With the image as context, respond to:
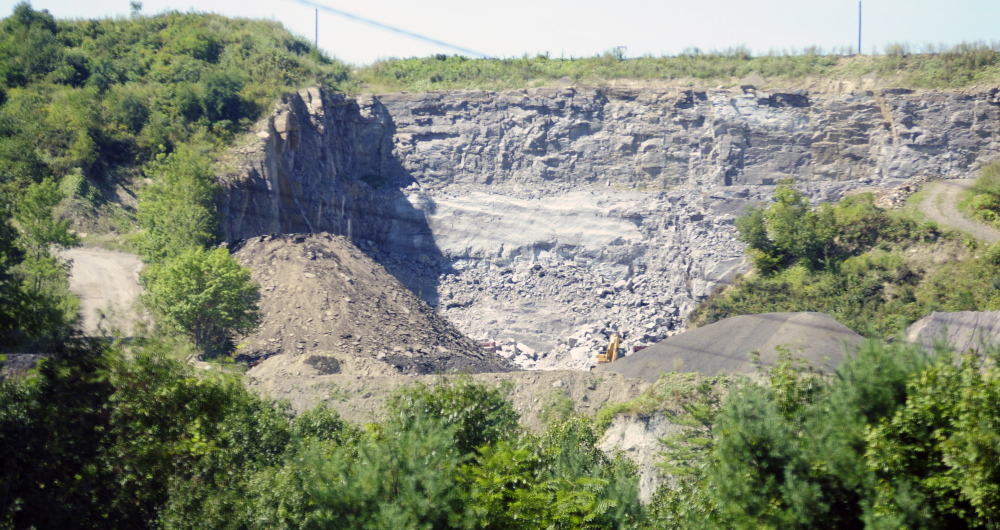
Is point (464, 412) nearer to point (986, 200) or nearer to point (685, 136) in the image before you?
point (986, 200)

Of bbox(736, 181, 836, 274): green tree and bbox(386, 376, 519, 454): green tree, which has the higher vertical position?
bbox(736, 181, 836, 274): green tree

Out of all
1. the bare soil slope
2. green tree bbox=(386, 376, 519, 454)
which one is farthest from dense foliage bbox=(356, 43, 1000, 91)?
green tree bbox=(386, 376, 519, 454)

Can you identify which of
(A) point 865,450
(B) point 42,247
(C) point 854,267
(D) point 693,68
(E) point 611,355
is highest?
(D) point 693,68

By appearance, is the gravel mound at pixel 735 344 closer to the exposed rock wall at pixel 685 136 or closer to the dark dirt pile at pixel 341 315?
the dark dirt pile at pixel 341 315

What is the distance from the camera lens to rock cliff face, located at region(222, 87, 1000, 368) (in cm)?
4034

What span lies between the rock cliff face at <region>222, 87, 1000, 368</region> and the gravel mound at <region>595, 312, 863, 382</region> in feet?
36.2

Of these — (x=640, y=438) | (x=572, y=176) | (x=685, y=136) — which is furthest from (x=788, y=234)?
(x=640, y=438)

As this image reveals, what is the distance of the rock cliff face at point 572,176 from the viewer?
40.3 m

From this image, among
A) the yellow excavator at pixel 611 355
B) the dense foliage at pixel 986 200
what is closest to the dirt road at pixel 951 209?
the dense foliage at pixel 986 200

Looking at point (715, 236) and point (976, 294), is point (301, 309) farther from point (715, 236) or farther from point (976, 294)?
point (976, 294)

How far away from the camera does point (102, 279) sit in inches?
1181

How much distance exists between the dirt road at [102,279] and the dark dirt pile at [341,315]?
372cm

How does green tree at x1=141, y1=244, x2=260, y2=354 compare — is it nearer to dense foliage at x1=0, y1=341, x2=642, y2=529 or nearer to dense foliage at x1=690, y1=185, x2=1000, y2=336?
dense foliage at x1=0, y1=341, x2=642, y2=529

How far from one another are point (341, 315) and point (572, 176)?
60.0ft
